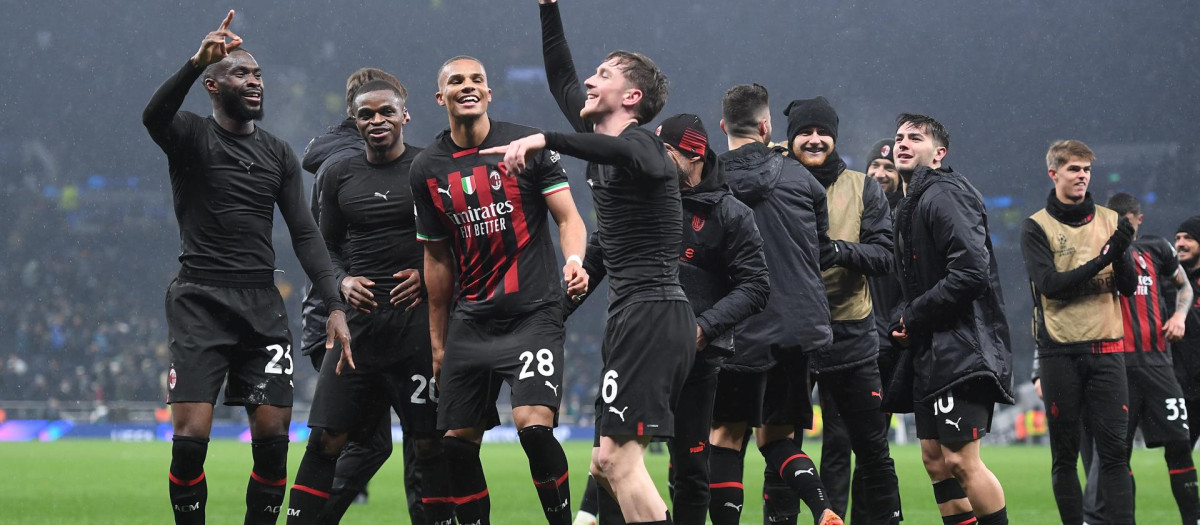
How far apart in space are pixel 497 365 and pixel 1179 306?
18.9 feet

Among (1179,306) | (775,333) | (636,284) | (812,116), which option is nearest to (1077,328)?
(812,116)

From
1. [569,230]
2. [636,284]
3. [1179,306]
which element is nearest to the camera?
[636,284]

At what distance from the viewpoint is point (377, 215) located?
5586 millimetres

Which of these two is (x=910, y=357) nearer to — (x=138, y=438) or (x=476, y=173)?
(x=476, y=173)

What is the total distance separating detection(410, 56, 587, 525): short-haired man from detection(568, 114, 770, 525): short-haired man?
339 millimetres

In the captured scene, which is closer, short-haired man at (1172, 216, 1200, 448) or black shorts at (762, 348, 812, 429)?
black shorts at (762, 348, 812, 429)

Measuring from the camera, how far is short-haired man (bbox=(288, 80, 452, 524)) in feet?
17.7

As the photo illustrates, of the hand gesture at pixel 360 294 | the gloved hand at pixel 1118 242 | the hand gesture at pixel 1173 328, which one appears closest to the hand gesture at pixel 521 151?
the hand gesture at pixel 360 294

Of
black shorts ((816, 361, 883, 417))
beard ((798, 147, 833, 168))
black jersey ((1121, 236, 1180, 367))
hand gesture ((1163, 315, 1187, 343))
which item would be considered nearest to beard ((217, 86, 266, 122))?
beard ((798, 147, 833, 168))

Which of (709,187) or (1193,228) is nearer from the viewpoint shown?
(709,187)

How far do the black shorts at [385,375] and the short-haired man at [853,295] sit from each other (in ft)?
6.12

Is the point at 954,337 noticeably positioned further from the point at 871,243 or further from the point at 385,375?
the point at 385,375

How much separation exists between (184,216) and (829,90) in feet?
115

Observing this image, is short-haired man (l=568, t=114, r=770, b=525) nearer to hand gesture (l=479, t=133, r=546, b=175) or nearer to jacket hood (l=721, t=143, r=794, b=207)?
jacket hood (l=721, t=143, r=794, b=207)
